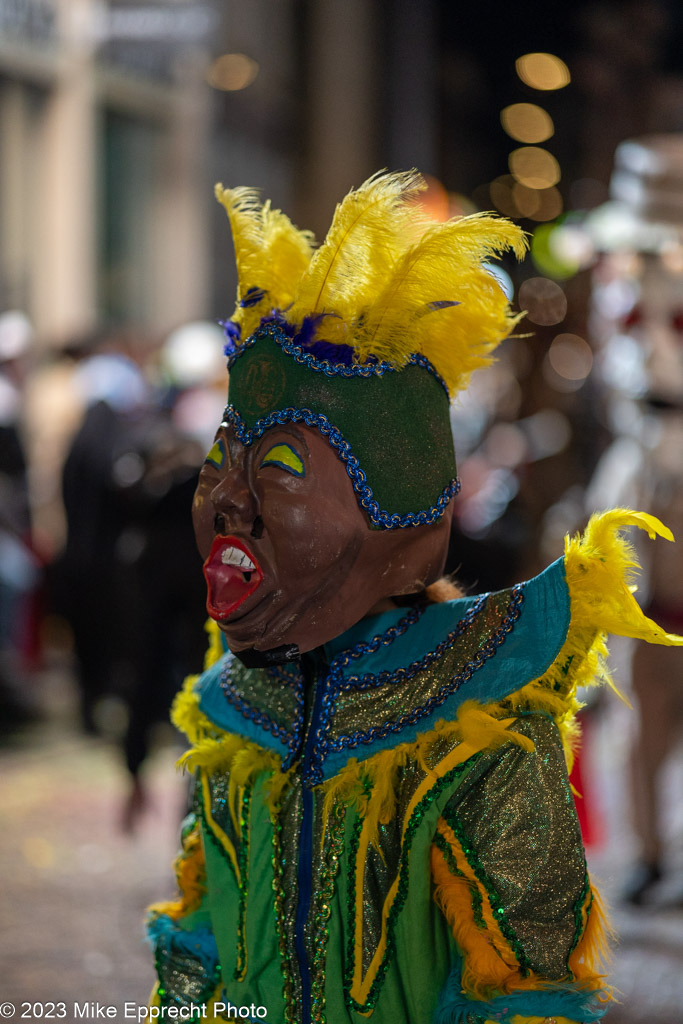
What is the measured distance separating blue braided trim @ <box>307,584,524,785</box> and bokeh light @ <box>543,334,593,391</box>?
5.43 m

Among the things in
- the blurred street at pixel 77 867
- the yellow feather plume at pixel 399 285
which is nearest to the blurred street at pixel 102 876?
the blurred street at pixel 77 867

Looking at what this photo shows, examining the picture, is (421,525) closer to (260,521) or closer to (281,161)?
(260,521)

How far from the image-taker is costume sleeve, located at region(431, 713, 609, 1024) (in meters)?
1.31

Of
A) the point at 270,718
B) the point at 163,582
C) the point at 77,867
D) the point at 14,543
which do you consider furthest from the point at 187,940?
the point at 14,543

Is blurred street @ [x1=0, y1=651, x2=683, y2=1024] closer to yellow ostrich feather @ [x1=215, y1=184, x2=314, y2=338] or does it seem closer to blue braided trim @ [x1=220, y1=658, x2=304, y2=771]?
blue braided trim @ [x1=220, y1=658, x2=304, y2=771]

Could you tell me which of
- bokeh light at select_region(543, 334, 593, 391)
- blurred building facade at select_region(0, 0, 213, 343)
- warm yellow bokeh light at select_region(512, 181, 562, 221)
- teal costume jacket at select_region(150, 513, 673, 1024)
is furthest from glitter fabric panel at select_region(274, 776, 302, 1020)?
blurred building facade at select_region(0, 0, 213, 343)

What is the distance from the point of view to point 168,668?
382 cm

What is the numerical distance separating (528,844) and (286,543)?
0.42m

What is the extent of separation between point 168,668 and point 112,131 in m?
7.19

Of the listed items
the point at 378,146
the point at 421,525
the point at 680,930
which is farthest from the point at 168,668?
the point at 378,146

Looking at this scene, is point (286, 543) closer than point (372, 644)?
Yes

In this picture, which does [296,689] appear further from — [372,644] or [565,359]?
[565,359]

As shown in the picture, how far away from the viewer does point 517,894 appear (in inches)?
51.9

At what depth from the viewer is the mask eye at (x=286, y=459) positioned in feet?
4.46
